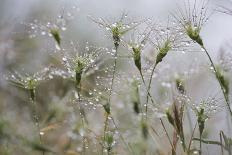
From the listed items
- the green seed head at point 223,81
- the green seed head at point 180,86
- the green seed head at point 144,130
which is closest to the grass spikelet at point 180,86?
the green seed head at point 180,86

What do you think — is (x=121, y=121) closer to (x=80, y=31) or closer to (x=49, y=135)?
(x=49, y=135)

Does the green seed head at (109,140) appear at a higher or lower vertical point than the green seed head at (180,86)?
lower

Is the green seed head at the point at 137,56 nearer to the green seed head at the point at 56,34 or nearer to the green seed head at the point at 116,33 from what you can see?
the green seed head at the point at 116,33

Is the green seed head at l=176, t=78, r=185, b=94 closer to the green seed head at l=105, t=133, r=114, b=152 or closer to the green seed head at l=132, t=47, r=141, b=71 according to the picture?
the green seed head at l=132, t=47, r=141, b=71

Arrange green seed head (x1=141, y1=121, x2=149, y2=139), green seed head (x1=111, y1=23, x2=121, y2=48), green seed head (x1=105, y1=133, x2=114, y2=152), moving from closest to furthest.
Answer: green seed head (x1=141, y1=121, x2=149, y2=139) → green seed head (x1=105, y1=133, x2=114, y2=152) → green seed head (x1=111, y1=23, x2=121, y2=48)

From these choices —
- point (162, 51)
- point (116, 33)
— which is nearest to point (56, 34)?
point (116, 33)

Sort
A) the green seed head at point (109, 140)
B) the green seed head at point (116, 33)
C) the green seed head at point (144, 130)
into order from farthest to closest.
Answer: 1. the green seed head at point (116, 33)
2. the green seed head at point (109, 140)
3. the green seed head at point (144, 130)

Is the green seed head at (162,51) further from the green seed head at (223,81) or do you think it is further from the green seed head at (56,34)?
the green seed head at (56,34)

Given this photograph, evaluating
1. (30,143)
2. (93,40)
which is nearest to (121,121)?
(30,143)

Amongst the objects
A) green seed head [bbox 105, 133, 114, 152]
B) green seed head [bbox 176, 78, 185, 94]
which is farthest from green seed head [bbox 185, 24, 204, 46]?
green seed head [bbox 105, 133, 114, 152]

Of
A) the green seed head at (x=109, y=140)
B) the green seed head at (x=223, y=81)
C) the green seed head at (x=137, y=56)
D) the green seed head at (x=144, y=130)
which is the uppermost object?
the green seed head at (x=137, y=56)

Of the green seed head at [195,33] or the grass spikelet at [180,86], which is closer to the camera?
the green seed head at [195,33]

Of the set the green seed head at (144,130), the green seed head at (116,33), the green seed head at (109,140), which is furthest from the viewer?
the green seed head at (116,33)
